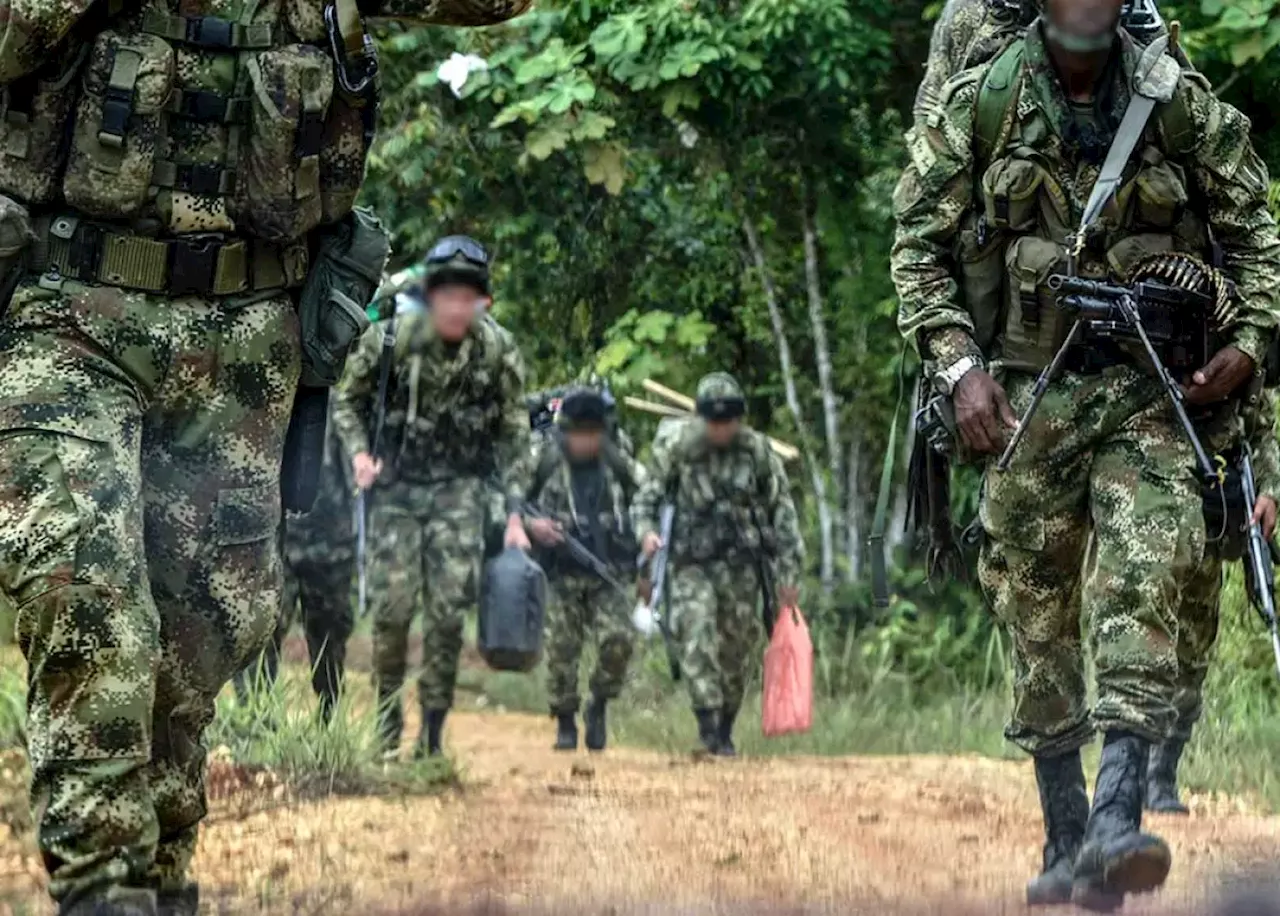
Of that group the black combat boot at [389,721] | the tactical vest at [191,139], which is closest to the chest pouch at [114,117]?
the tactical vest at [191,139]

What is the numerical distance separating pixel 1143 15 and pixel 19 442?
10.3 ft

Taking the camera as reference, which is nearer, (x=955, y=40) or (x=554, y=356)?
(x=955, y=40)

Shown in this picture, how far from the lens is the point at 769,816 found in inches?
333

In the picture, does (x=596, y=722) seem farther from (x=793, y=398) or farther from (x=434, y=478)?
(x=793, y=398)

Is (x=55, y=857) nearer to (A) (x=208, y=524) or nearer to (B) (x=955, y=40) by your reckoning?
(A) (x=208, y=524)

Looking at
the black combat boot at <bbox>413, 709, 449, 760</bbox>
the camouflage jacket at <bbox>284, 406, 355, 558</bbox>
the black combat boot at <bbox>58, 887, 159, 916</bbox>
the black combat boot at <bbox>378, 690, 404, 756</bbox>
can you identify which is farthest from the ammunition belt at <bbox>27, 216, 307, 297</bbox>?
the black combat boot at <bbox>413, 709, 449, 760</bbox>

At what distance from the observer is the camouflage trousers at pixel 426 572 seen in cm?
1065

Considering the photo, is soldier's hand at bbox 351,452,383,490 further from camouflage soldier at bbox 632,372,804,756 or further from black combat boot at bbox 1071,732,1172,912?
black combat boot at bbox 1071,732,1172,912

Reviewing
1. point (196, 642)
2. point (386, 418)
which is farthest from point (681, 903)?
point (386, 418)

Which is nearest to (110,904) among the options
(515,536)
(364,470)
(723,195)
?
(364,470)

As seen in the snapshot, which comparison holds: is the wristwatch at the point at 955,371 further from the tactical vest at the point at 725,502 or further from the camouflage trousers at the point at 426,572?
the tactical vest at the point at 725,502

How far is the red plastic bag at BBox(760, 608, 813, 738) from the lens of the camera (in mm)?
11828

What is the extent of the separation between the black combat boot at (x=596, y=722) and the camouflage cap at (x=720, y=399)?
1.71 m

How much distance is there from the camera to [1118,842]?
5133 millimetres
